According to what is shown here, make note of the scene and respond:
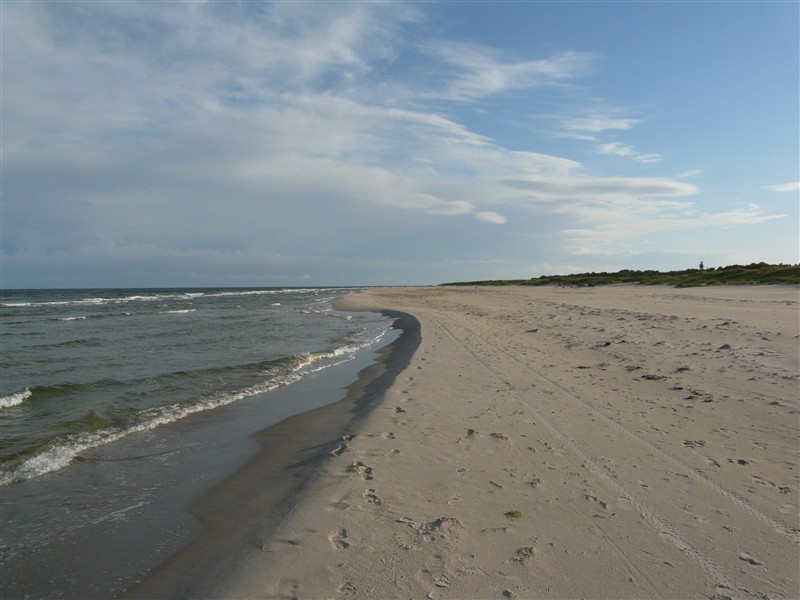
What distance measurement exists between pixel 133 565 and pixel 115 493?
1903 millimetres

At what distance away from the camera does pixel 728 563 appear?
3.56m

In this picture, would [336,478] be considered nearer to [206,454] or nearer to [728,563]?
[206,454]

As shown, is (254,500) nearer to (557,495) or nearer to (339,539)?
(339,539)

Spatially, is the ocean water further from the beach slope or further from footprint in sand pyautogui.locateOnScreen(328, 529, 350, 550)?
footprint in sand pyautogui.locateOnScreen(328, 529, 350, 550)

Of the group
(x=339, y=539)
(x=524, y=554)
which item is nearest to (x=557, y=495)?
(x=524, y=554)

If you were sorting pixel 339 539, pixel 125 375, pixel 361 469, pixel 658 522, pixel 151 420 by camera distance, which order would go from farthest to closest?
1. pixel 125 375
2. pixel 151 420
3. pixel 361 469
4. pixel 658 522
5. pixel 339 539

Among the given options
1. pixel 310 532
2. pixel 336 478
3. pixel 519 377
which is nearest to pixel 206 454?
pixel 336 478

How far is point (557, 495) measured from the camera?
4.74 m

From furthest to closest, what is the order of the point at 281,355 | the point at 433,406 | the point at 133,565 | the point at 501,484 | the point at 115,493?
the point at 281,355, the point at 433,406, the point at 115,493, the point at 501,484, the point at 133,565

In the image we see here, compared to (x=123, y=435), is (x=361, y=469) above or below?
above

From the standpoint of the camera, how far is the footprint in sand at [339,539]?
12.9 feet

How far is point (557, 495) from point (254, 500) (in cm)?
327

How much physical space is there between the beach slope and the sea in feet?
5.22

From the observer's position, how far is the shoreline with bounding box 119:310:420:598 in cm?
389
